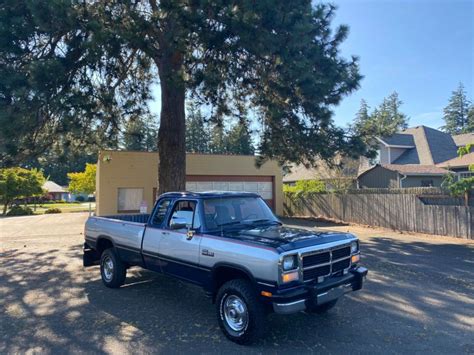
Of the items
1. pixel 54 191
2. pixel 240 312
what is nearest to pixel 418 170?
pixel 240 312

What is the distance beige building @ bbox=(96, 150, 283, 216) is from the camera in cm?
2194

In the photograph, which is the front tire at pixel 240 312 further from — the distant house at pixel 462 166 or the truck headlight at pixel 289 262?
the distant house at pixel 462 166

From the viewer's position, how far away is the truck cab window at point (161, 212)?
6.58m

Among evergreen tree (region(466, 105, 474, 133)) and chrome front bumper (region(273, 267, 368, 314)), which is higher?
evergreen tree (region(466, 105, 474, 133))

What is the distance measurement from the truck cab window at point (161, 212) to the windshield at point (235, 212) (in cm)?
97

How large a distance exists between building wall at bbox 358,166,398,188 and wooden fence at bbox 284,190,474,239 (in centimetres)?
623

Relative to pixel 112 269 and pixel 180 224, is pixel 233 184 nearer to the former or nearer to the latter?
pixel 112 269

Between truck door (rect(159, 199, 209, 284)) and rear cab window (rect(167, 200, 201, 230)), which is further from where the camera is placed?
rear cab window (rect(167, 200, 201, 230))

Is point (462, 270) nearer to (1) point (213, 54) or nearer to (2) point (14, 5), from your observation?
(1) point (213, 54)

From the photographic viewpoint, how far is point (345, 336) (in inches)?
199

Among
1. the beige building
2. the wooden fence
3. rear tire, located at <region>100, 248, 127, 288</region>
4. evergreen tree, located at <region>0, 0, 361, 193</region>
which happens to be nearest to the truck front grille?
rear tire, located at <region>100, 248, 127, 288</region>

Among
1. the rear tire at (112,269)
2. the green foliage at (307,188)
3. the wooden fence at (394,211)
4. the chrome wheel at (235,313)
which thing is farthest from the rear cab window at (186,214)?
the green foliage at (307,188)

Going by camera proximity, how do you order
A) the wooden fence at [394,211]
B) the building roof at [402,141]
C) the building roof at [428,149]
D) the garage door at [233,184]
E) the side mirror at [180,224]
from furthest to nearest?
the building roof at [402,141] < the building roof at [428,149] < the garage door at [233,184] < the wooden fence at [394,211] < the side mirror at [180,224]

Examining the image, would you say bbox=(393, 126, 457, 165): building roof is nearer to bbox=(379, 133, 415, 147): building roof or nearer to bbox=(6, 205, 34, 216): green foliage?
bbox=(379, 133, 415, 147): building roof
